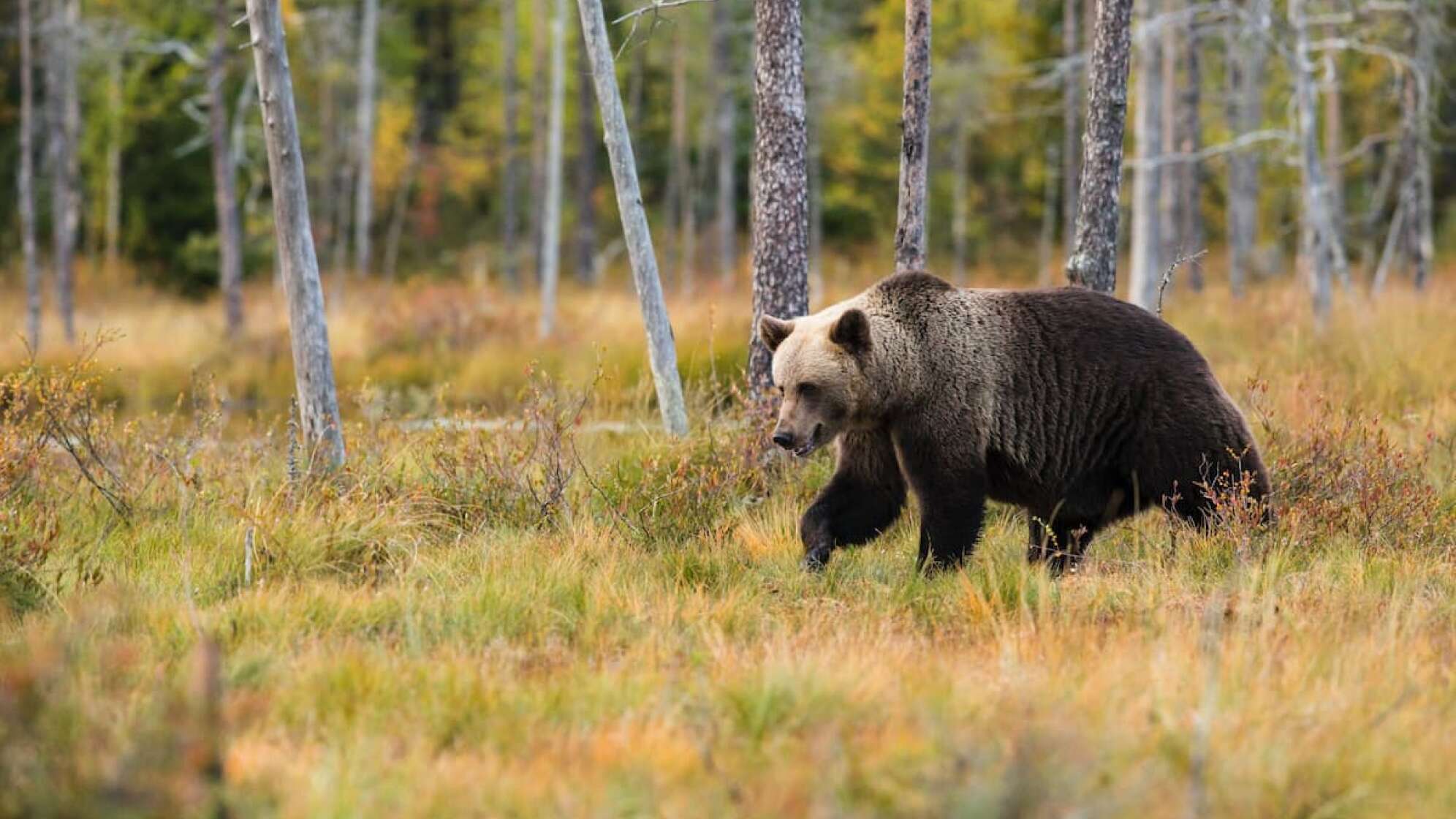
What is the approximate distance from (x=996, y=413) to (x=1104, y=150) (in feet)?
10.1

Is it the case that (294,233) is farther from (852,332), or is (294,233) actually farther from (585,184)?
(585,184)

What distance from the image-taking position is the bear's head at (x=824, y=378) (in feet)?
20.2

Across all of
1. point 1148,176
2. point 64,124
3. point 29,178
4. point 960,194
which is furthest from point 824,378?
point 960,194

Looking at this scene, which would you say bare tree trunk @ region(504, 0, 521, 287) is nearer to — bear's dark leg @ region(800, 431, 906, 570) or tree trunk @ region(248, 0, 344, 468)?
tree trunk @ region(248, 0, 344, 468)

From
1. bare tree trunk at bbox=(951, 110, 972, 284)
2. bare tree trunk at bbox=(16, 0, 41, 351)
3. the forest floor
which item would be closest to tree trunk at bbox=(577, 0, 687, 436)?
the forest floor

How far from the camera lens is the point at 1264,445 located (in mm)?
8188

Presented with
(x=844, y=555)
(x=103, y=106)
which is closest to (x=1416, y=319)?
(x=844, y=555)

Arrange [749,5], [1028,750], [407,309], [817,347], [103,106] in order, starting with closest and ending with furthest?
[1028,750] < [817,347] < [407,309] < [103,106] < [749,5]

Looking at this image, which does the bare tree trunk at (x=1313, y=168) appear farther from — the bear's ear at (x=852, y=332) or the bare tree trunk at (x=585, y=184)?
the bare tree trunk at (x=585, y=184)

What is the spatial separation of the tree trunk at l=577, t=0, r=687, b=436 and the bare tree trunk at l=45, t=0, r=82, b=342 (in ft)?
42.7

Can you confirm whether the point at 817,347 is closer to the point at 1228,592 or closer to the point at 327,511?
the point at 1228,592

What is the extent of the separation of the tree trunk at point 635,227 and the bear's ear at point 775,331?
210 centimetres

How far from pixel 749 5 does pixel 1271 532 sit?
96.4 feet

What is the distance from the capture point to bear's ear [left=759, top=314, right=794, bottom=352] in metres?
6.52
